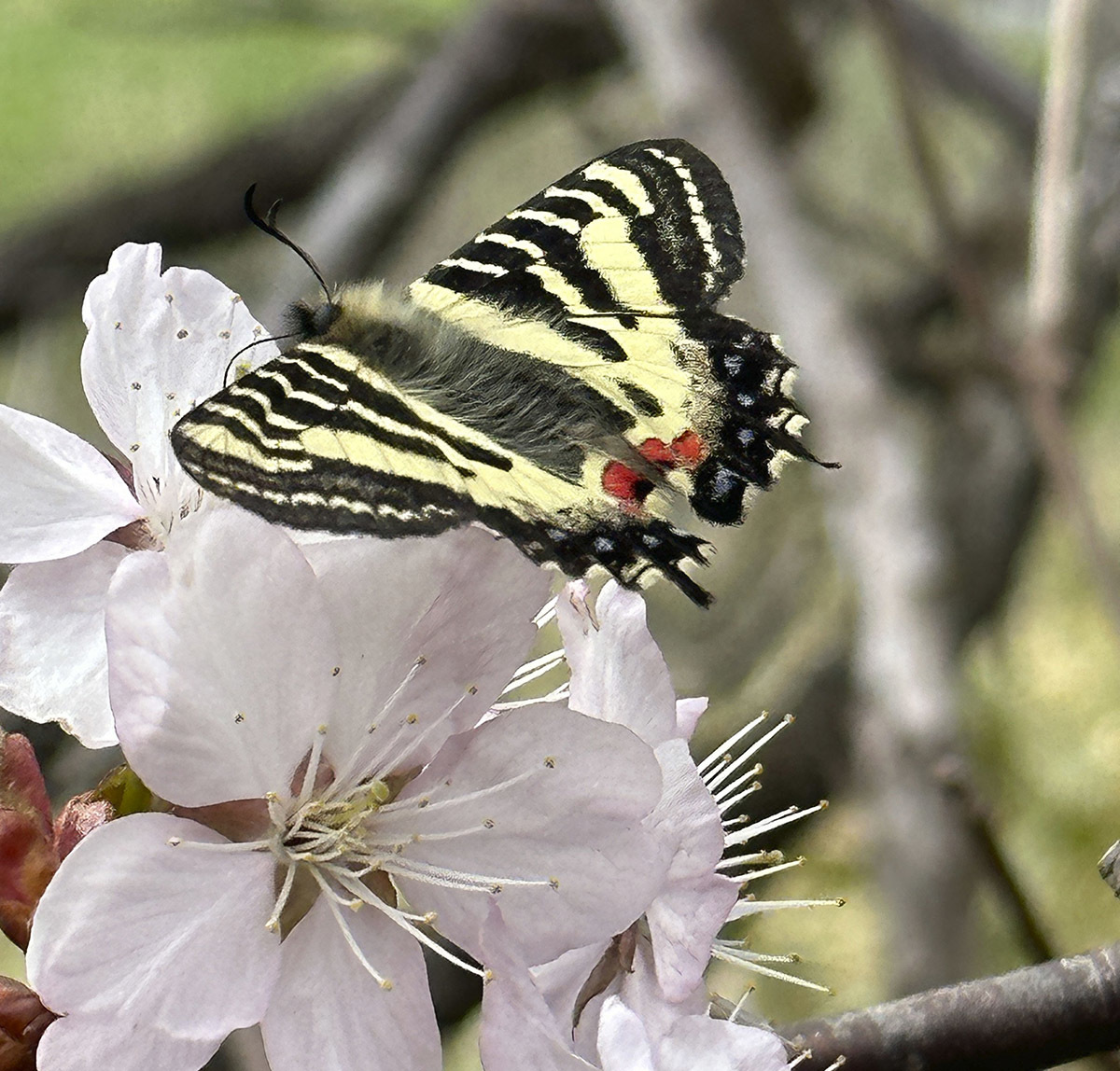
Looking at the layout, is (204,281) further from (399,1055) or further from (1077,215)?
(1077,215)

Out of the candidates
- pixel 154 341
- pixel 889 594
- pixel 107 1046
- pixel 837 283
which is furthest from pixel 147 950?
pixel 837 283

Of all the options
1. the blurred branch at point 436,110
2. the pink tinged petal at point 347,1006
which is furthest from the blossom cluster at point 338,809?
the blurred branch at point 436,110

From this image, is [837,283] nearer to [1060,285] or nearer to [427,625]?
[1060,285]

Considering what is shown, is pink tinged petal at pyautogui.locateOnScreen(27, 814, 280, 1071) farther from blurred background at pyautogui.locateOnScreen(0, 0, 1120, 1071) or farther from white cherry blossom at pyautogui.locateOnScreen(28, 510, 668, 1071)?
blurred background at pyautogui.locateOnScreen(0, 0, 1120, 1071)

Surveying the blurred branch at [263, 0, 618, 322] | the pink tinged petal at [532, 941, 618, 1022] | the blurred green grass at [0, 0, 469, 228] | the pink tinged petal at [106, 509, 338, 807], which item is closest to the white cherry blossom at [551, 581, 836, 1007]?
the pink tinged petal at [532, 941, 618, 1022]

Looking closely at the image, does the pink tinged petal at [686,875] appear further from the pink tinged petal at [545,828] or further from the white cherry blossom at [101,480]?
the white cherry blossom at [101,480]

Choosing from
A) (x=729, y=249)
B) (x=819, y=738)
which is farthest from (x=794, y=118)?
(x=729, y=249)
